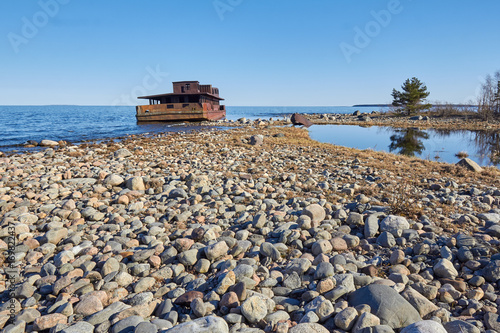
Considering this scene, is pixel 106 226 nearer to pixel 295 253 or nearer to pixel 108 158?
pixel 295 253

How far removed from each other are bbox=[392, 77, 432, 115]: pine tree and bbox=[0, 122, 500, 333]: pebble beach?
44.8m

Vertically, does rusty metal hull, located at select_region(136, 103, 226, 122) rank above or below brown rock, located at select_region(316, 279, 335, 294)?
above

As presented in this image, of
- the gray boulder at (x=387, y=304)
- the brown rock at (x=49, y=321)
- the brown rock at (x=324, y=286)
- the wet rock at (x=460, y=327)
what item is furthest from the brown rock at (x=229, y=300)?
the wet rock at (x=460, y=327)

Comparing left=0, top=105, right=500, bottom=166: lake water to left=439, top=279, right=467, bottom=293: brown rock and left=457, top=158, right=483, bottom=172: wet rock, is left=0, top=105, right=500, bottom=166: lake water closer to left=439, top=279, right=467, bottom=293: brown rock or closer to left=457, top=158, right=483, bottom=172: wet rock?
left=457, top=158, right=483, bottom=172: wet rock

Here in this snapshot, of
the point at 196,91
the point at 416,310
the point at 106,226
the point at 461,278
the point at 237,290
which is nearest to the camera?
the point at 416,310

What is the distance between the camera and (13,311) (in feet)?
8.33

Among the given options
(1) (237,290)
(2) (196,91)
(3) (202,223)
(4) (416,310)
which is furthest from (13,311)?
(2) (196,91)

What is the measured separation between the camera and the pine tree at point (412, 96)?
44156mm

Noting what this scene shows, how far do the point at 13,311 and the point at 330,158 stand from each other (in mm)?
9170

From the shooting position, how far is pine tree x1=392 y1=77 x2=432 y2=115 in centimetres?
4416

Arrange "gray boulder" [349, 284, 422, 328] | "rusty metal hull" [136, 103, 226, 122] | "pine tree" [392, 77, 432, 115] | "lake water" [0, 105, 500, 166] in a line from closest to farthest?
1. "gray boulder" [349, 284, 422, 328]
2. "lake water" [0, 105, 500, 166]
3. "rusty metal hull" [136, 103, 226, 122]
4. "pine tree" [392, 77, 432, 115]

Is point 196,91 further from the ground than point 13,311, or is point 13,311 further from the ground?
point 196,91

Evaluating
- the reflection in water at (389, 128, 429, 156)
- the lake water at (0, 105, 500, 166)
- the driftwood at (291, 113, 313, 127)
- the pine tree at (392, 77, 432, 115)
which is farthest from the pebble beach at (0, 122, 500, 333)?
the pine tree at (392, 77, 432, 115)

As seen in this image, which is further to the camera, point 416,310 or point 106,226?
point 106,226
